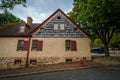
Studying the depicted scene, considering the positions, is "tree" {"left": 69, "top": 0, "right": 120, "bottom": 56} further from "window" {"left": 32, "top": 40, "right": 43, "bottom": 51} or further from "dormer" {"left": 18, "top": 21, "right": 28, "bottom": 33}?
"dormer" {"left": 18, "top": 21, "right": 28, "bottom": 33}

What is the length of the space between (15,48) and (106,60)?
14.4m

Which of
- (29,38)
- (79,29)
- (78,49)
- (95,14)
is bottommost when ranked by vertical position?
(78,49)

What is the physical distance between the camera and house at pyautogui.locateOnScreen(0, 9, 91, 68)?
816 inches

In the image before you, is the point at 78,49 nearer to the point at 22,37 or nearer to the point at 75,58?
the point at 75,58

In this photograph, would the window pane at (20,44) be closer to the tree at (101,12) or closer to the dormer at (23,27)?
the dormer at (23,27)

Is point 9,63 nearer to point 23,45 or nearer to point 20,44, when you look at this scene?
point 20,44

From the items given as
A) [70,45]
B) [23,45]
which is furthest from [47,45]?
[23,45]

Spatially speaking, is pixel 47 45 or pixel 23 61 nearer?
pixel 23 61

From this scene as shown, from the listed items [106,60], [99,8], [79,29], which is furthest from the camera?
[79,29]

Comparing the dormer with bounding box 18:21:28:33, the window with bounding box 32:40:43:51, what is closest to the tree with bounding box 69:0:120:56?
the window with bounding box 32:40:43:51

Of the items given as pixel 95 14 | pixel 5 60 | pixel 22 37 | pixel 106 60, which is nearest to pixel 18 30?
pixel 22 37

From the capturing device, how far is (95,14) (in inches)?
707

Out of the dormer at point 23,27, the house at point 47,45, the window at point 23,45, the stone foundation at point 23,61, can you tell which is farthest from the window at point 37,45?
the dormer at point 23,27

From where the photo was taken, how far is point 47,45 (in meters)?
21.0
